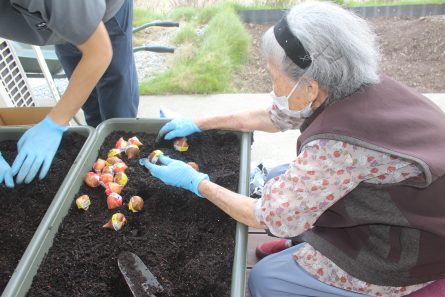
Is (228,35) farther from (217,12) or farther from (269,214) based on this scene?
(269,214)

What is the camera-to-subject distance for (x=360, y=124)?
41.5 inches

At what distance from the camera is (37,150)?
1.58m

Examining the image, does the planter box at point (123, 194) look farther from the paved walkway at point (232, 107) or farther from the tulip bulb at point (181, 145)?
the paved walkway at point (232, 107)

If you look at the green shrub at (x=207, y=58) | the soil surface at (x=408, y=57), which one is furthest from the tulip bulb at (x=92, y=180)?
the soil surface at (x=408, y=57)

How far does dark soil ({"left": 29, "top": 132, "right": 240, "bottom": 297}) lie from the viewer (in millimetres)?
1179

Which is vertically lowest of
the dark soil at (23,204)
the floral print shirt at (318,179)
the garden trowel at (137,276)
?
the dark soil at (23,204)

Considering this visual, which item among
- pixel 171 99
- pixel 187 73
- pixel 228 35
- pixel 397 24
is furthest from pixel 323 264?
pixel 397 24

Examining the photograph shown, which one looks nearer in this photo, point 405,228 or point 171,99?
point 405,228

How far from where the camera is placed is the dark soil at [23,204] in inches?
52.0

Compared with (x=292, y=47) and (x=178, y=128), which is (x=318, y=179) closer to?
(x=292, y=47)

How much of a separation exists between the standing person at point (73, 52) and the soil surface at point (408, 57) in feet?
5.88

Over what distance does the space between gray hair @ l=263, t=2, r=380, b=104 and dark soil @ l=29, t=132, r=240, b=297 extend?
0.57 m

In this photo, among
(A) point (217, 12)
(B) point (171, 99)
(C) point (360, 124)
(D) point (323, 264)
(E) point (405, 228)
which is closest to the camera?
(C) point (360, 124)

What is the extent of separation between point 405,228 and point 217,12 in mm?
4263
